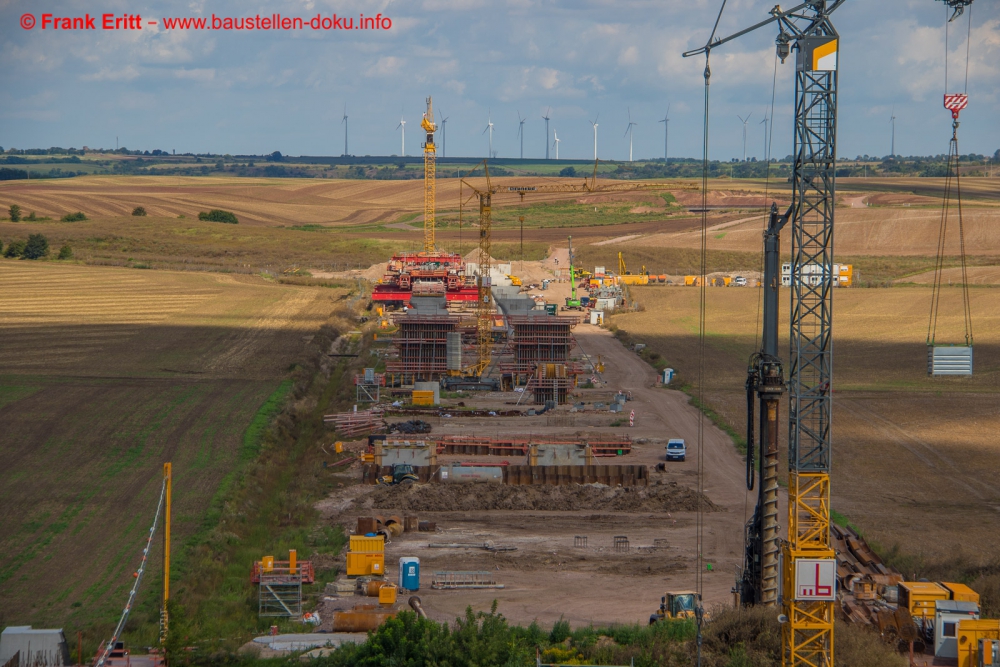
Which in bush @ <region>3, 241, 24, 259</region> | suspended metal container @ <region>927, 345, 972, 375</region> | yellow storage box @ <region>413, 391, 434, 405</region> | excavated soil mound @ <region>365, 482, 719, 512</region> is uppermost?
bush @ <region>3, 241, 24, 259</region>

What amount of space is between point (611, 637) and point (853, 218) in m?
106

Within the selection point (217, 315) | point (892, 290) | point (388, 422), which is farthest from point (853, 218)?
point (388, 422)

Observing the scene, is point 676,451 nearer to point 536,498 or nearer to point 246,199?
point 536,498

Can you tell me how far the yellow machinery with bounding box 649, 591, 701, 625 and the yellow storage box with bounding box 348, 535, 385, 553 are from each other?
20.1 feet

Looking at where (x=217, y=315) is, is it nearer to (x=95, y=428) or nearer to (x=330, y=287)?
(x=330, y=287)

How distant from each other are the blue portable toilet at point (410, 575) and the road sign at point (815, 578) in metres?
8.27

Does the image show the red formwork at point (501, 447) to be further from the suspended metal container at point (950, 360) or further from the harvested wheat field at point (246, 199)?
the harvested wheat field at point (246, 199)

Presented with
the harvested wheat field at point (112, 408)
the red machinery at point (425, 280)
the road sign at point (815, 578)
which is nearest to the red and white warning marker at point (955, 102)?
the road sign at point (815, 578)

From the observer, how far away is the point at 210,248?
10431cm

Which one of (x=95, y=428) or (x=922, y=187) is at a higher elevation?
(x=922, y=187)

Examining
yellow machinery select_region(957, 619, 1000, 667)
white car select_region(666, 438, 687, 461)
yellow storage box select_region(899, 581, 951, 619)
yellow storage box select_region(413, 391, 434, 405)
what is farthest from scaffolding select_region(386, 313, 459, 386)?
yellow machinery select_region(957, 619, 1000, 667)

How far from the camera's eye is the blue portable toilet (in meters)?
22.7

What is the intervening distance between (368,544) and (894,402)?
2654cm

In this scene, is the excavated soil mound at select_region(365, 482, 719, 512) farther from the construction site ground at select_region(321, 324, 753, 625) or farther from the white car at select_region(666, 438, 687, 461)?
the white car at select_region(666, 438, 687, 461)
